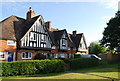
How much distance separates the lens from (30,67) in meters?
14.6

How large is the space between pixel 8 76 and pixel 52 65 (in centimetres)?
569

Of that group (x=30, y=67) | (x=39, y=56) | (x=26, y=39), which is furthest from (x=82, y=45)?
(x=30, y=67)

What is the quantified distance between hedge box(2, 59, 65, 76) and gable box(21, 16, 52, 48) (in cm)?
675

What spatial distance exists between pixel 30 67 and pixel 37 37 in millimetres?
9406

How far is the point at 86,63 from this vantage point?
22766 mm

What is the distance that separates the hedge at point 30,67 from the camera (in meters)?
13.0

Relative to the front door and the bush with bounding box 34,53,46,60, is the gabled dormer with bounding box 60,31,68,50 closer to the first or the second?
the bush with bounding box 34,53,46,60

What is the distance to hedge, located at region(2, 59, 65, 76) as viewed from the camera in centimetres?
1299

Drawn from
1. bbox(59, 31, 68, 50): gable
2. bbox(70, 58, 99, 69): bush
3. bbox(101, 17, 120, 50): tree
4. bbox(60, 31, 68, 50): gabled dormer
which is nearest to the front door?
bbox(70, 58, 99, 69): bush

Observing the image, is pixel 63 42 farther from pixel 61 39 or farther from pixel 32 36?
pixel 32 36

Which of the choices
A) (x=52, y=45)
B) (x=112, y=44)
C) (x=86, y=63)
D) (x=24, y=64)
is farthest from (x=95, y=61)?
(x=24, y=64)

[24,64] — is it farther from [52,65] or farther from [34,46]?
[34,46]

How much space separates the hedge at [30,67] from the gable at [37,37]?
22.1 feet

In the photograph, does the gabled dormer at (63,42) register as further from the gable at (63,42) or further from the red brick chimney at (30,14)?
the red brick chimney at (30,14)
